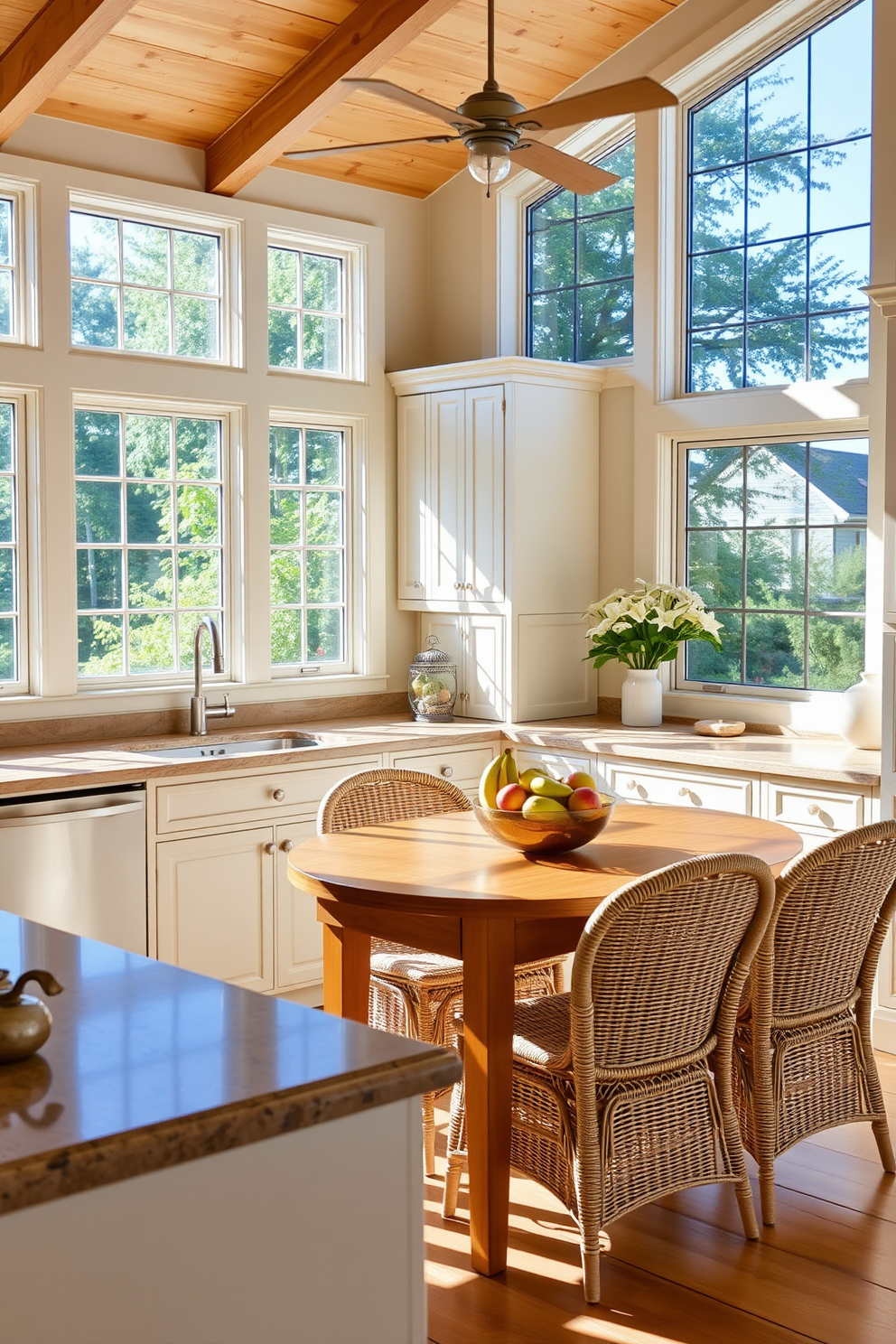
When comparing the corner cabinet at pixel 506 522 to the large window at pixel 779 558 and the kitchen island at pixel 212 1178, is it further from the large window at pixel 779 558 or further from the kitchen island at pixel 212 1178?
the kitchen island at pixel 212 1178

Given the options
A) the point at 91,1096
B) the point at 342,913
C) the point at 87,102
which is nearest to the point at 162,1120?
the point at 91,1096

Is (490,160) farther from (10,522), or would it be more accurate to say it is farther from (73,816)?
(10,522)

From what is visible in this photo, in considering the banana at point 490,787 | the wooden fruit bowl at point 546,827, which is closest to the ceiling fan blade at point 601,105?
the banana at point 490,787

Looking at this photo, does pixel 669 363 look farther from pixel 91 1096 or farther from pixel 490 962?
pixel 91 1096

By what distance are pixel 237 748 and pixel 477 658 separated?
1.04 m

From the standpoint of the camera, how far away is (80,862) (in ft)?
13.2

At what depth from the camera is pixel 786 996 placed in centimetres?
307

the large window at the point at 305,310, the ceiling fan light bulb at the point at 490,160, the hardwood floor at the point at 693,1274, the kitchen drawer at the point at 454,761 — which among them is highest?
the large window at the point at 305,310

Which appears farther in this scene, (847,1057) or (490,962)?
(847,1057)

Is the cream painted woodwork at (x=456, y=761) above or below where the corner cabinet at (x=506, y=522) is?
below

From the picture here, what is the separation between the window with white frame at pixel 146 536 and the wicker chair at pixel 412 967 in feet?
4.98

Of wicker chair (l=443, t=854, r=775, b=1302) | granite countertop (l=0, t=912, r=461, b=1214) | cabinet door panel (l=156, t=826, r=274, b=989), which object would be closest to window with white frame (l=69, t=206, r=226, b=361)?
cabinet door panel (l=156, t=826, r=274, b=989)

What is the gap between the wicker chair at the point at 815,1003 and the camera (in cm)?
300

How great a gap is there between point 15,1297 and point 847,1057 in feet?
8.13
